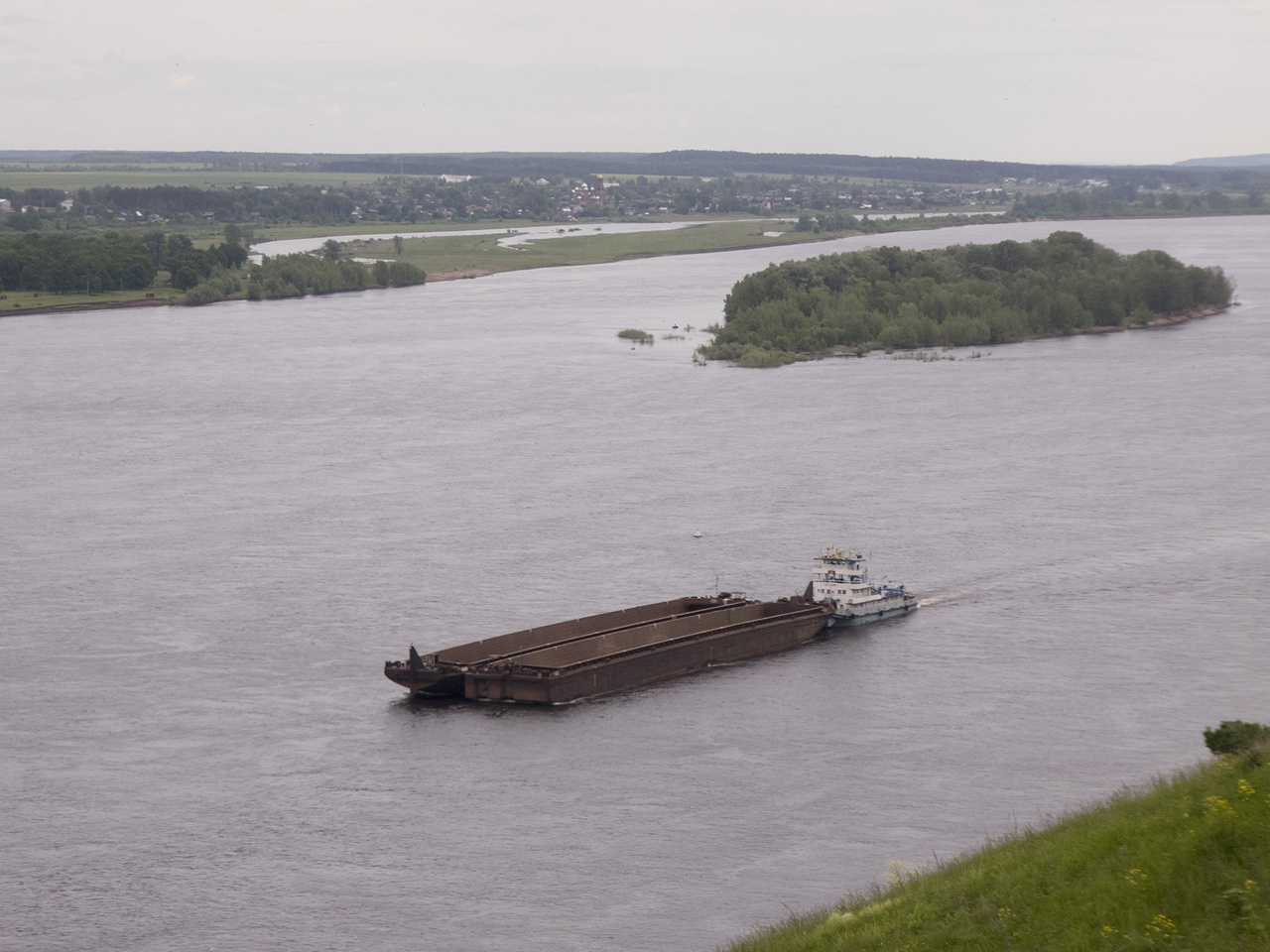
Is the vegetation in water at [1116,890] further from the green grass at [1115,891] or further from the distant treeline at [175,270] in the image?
the distant treeline at [175,270]

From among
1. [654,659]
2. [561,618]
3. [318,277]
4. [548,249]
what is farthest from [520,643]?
[548,249]

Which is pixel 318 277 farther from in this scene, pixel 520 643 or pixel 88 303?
pixel 520 643

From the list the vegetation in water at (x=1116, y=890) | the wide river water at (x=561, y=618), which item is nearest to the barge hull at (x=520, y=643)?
the wide river water at (x=561, y=618)

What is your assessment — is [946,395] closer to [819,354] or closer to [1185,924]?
[819,354]

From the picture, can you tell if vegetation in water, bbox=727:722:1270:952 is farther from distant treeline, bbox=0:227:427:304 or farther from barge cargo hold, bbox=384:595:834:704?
distant treeline, bbox=0:227:427:304

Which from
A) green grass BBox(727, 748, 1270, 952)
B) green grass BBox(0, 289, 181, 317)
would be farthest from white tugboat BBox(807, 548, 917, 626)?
green grass BBox(0, 289, 181, 317)

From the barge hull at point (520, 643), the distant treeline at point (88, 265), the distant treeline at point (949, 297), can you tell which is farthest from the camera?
the distant treeline at point (88, 265)
